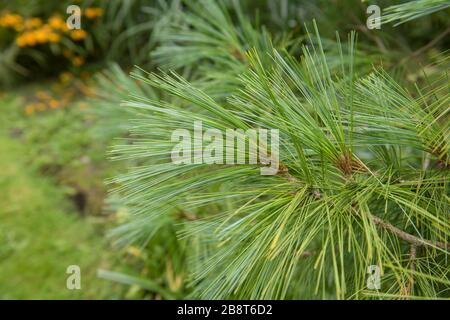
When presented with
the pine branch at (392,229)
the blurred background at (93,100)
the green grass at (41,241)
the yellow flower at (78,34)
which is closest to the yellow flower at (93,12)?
the blurred background at (93,100)

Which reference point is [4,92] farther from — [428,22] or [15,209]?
[428,22]

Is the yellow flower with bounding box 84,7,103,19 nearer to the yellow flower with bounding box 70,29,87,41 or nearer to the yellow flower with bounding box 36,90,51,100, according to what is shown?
the yellow flower with bounding box 70,29,87,41

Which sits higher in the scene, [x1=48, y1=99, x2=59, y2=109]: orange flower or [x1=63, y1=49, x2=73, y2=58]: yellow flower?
[x1=63, y1=49, x2=73, y2=58]: yellow flower

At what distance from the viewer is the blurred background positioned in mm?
1252

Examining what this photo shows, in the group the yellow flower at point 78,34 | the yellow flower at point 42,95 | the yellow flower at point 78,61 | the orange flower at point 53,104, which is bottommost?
the orange flower at point 53,104

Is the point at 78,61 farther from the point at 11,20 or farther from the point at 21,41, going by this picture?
the point at 11,20

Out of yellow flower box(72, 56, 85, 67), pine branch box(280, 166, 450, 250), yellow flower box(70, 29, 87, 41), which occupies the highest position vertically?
Result: yellow flower box(70, 29, 87, 41)

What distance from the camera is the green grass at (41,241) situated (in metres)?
1.69

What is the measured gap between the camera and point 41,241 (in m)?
1.91

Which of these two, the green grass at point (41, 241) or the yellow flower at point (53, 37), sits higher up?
the yellow flower at point (53, 37)

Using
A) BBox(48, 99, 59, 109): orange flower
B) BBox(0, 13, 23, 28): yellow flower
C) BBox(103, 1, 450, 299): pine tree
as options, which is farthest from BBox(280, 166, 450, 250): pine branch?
BBox(0, 13, 23, 28): yellow flower

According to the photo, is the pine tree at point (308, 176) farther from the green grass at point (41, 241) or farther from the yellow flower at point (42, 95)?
the yellow flower at point (42, 95)

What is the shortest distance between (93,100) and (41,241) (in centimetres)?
66
